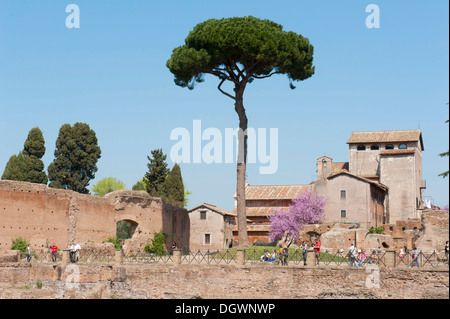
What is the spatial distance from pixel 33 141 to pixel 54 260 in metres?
21.3

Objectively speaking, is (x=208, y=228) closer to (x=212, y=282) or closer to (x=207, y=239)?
(x=207, y=239)

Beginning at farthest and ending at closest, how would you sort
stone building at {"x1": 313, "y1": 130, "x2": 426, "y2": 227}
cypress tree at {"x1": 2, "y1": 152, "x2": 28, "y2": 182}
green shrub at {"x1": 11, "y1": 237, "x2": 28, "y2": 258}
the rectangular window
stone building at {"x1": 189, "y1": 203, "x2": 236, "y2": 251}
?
the rectangular window → stone building at {"x1": 189, "y1": 203, "x2": 236, "y2": 251} → stone building at {"x1": 313, "y1": 130, "x2": 426, "y2": 227} → cypress tree at {"x1": 2, "y1": 152, "x2": 28, "y2": 182} → green shrub at {"x1": 11, "y1": 237, "x2": 28, "y2": 258}

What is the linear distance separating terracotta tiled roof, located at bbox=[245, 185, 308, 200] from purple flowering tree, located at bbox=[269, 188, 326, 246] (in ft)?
31.2

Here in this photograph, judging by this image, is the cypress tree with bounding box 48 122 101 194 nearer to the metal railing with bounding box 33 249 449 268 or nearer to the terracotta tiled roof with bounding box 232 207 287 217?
the terracotta tiled roof with bounding box 232 207 287 217

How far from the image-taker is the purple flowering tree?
149 ft

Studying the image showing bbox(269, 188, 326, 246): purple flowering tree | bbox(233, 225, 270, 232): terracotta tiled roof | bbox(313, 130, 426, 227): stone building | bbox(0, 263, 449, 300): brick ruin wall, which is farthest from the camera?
bbox(233, 225, 270, 232): terracotta tiled roof

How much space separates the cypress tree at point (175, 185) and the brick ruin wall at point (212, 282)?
83.9ft

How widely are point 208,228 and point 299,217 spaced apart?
7030mm

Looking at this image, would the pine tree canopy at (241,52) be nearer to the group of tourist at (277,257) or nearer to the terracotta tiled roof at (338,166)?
the group of tourist at (277,257)

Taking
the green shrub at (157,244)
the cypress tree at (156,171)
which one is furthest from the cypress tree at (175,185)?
the green shrub at (157,244)

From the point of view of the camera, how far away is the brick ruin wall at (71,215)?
30625mm

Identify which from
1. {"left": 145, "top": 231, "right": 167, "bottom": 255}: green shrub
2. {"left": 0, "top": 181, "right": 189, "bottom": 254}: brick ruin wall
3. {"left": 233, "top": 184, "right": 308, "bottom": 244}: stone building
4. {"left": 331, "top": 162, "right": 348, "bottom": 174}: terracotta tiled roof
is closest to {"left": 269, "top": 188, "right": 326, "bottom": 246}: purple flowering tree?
{"left": 233, "top": 184, "right": 308, "bottom": 244}: stone building
